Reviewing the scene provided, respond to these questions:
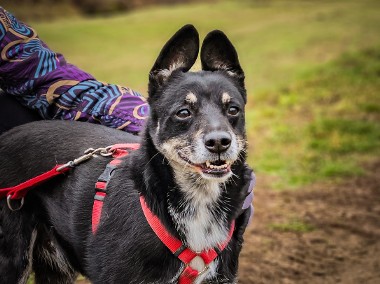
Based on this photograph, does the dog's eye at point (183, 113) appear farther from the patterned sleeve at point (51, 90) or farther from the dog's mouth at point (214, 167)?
Answer: the patterned sleeve at point (51, 90)

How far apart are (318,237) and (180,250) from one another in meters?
2.90

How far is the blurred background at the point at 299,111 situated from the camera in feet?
16.8

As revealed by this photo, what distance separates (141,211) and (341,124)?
635cm

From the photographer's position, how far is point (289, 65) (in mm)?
13828

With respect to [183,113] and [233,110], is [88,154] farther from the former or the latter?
[233,110]

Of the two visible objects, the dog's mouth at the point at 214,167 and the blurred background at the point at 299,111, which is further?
the blurred background at the point at 299,111

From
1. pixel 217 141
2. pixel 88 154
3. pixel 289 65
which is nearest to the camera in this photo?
pixel 217 141

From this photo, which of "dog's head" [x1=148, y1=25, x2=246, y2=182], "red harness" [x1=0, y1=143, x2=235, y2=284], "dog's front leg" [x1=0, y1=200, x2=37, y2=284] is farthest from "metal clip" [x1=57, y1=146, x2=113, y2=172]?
"dog's front leg" [x1=0, y1=200, x2=37, y2=284]

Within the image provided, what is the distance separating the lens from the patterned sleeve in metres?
3.73

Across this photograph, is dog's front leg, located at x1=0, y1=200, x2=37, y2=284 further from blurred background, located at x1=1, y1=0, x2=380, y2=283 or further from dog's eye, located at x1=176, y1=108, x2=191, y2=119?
blurred background, located at x1=1, y1=0, x2=380, y2=283

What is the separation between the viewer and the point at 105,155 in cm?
320

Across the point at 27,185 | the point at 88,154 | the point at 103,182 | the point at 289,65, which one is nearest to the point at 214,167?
the point at 103,182

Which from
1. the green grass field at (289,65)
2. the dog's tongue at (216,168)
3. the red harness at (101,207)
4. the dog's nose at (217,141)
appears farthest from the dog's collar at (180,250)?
the green grass field at (289,65)

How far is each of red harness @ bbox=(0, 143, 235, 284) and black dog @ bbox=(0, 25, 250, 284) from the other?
21 mm
